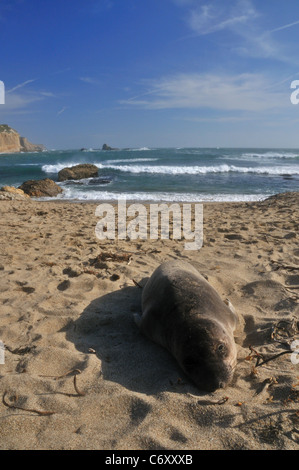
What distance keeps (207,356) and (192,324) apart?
29 centimetres

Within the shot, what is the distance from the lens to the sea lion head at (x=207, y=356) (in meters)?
2.55

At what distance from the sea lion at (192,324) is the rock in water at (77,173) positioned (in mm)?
19843

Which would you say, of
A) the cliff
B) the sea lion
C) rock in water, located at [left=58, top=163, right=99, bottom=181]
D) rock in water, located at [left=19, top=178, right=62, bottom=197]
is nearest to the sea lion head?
the sea lion

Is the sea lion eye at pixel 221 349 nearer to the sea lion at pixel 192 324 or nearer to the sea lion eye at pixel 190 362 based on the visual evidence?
the sea lion at pixel 192 324

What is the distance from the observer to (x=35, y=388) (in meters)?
2.60

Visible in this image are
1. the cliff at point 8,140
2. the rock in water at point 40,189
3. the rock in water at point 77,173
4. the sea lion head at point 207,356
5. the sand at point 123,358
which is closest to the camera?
the sand at point 123,358

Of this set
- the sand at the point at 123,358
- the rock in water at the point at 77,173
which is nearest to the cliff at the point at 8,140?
the rock in water at the point at 77,173

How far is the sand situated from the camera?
2139 millimetres

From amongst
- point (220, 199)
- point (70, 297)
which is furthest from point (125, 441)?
point (220, 199)

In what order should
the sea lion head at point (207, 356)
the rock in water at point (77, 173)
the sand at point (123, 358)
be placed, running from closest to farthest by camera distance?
1. the sand at point (123, 358)
2. the sea lion head at point (207, 356)
3. the rock in water at point (77, 173)

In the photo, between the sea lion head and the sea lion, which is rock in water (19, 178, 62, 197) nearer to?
the sea lion

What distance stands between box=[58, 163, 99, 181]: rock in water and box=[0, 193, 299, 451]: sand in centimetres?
1678

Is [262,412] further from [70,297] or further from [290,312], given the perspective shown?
[70,297]

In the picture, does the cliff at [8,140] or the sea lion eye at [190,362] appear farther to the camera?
the cliff at [8,140]
